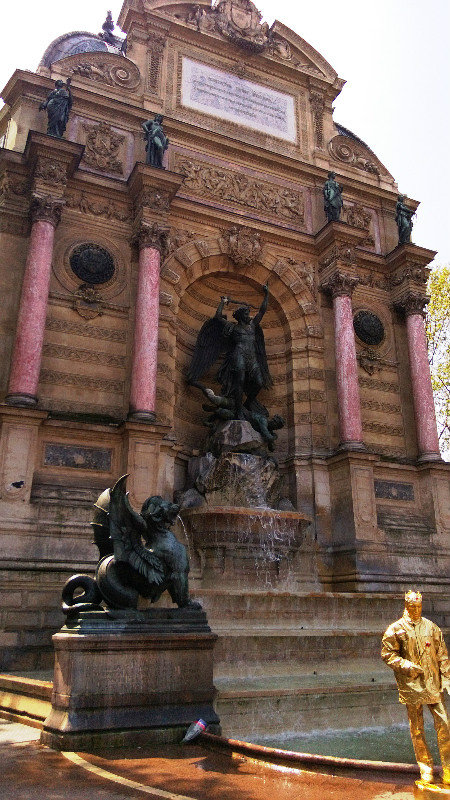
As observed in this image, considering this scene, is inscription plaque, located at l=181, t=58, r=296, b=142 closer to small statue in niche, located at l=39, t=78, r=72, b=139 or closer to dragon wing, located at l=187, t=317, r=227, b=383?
small statue in niche, located at l=39, t=78, r=72, b=139

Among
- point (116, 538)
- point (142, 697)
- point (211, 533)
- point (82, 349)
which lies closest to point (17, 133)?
point (82, 349)

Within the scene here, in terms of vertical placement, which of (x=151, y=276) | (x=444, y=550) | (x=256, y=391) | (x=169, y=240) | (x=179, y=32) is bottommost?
(x=444, y=550)

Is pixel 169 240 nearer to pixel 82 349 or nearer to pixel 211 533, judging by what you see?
pixel 82 349

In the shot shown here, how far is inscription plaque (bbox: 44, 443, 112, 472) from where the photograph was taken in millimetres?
12383

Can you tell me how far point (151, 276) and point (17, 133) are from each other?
500cm

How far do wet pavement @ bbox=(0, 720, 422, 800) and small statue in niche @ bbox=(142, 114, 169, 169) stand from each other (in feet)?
43.6

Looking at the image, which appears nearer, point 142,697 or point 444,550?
point 142,697

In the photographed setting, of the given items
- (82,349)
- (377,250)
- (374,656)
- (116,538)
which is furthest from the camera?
(377,250)

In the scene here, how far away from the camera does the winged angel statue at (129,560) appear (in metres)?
6.38

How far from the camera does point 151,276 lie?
559 inches

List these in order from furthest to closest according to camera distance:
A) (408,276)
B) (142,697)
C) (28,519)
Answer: (408,276) → (28,519) → (142,697)

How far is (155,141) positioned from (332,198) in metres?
5.47

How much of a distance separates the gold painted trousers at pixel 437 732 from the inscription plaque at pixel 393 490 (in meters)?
11.6

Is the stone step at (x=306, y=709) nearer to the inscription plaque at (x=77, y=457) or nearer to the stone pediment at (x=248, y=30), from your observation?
the inscription plaque at (x=77, y=457)
